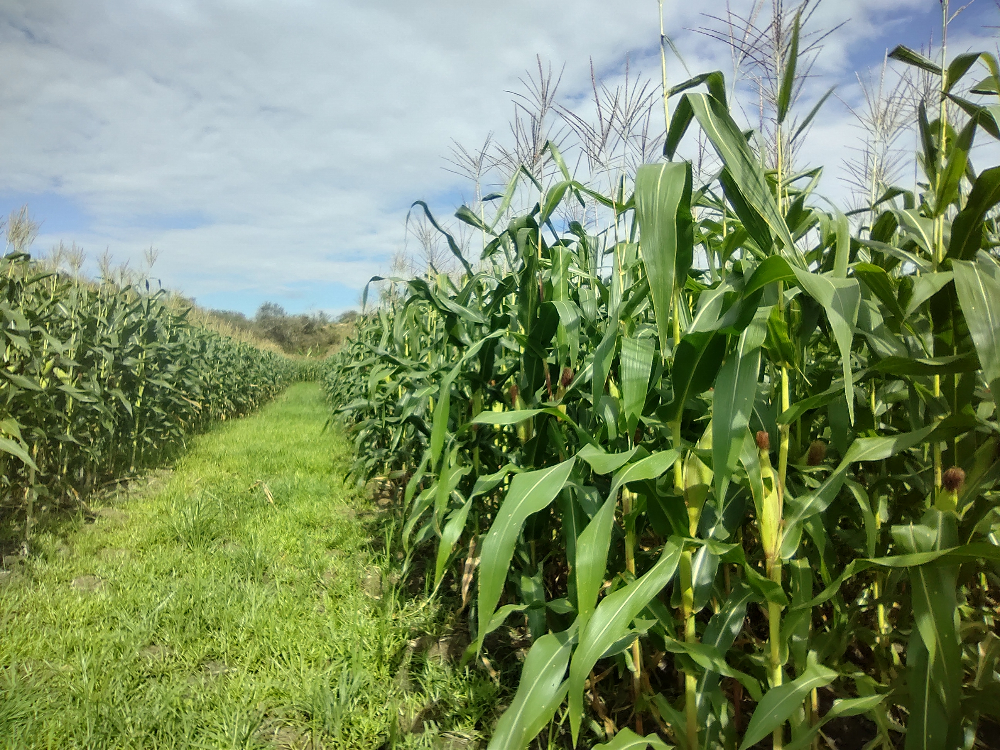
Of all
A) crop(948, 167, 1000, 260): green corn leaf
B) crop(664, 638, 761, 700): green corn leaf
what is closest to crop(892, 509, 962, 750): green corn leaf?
crop(664, 638, 761, 700): green corn leaf

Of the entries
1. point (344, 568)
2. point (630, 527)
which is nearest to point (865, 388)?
point (630, 527)

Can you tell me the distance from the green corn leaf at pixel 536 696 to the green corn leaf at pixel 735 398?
52 cm

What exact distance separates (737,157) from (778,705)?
1056 millimetres

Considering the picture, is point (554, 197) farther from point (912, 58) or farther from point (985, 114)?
point (985, 114)

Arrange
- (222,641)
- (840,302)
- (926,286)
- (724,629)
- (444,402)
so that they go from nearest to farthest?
1. (840,302)
2. (926,286)
3. (724,629)
4. (444,402)
5. (222,641)

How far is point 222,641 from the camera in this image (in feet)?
7.07

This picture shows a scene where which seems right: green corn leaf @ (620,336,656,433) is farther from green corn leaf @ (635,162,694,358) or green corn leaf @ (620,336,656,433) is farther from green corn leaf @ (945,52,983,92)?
green corn leaf @ (945,52,983,92)

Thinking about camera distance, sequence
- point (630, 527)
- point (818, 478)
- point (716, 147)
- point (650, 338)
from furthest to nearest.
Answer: point (650, 338) < point (818, 478) < point (630, 527) < point (716, 147)

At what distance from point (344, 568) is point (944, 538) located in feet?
8.32

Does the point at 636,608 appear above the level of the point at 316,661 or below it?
above

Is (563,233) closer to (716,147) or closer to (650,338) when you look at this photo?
(650,338)

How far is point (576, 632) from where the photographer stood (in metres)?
1.21

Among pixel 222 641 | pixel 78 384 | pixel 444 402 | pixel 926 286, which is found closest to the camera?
pixel 926 286

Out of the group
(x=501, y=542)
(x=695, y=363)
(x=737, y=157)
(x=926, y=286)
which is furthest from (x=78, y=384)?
(x=926, y=286)
